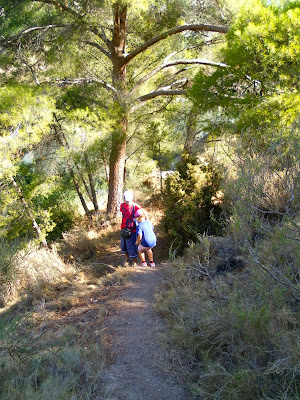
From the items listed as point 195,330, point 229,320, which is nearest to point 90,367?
point 195,330

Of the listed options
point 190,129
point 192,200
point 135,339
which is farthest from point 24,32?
point 135,339

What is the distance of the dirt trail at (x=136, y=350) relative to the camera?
3.11 m

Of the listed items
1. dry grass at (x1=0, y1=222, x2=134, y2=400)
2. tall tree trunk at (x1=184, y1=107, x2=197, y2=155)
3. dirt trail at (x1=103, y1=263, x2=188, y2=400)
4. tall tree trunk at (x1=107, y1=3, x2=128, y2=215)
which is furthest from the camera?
tall tree trunk at (x1=107, y1=3, x2=128, y2=215)

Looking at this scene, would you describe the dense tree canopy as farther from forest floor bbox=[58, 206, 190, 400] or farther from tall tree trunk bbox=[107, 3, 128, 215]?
forest floor bbox=[58, 206, 190, 400]

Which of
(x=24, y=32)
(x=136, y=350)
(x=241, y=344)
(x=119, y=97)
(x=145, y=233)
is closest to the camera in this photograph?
(x=241, y=344)

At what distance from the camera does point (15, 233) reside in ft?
31.9

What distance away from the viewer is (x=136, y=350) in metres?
3.80

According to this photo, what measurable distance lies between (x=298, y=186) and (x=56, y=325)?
352 centimetres

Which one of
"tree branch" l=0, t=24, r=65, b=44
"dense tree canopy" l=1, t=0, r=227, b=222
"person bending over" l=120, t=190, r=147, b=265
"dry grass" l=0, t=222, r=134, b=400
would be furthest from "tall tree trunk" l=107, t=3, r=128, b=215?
"person bending over" l=120, t=190, r=147, b=265

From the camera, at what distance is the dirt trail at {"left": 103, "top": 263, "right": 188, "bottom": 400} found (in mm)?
3105

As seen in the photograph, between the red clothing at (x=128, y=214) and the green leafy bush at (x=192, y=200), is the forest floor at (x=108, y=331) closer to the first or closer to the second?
the red clothing at (x=128, y=214)

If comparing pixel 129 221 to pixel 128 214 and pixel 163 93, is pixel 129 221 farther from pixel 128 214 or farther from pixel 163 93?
pixel 163 93

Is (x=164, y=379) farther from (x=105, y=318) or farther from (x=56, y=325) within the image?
(x=56, y=325)

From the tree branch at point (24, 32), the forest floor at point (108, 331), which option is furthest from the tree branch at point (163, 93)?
the forest floor at point (108, 331)
